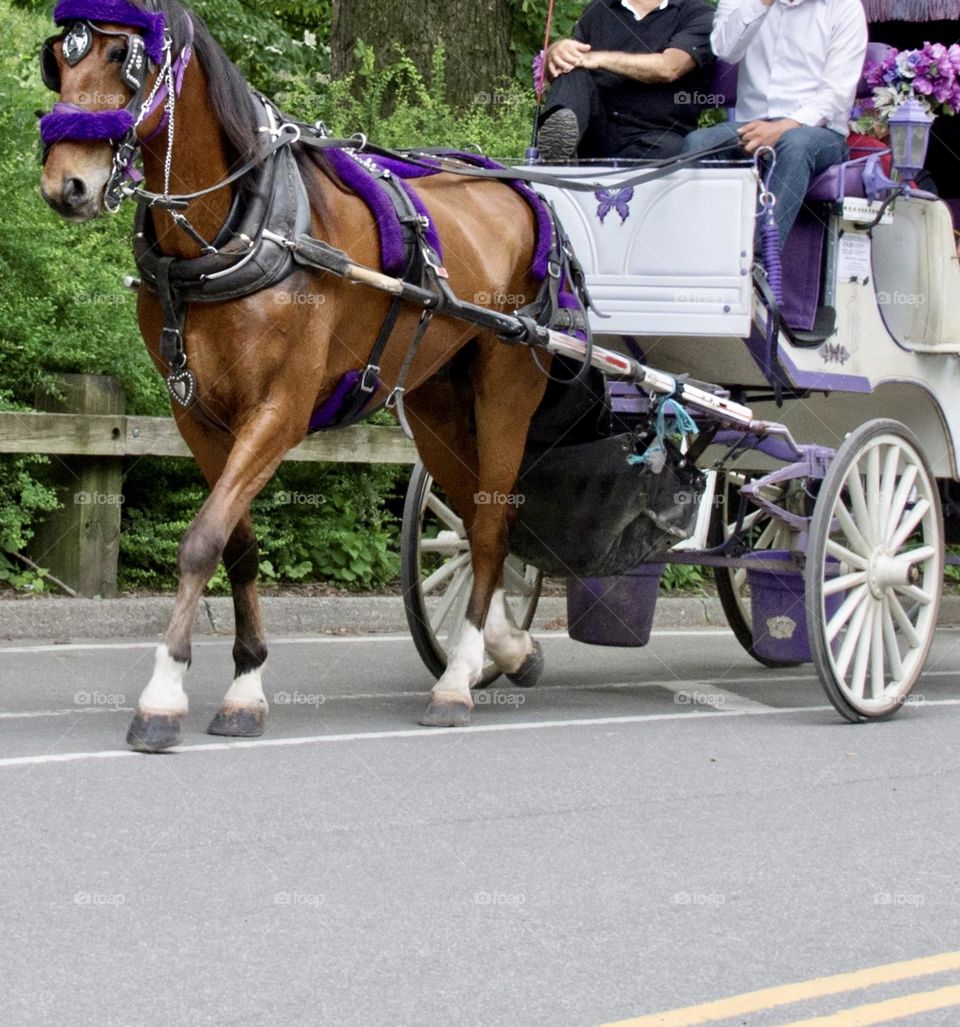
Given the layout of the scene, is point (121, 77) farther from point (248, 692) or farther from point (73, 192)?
point (248, 692)

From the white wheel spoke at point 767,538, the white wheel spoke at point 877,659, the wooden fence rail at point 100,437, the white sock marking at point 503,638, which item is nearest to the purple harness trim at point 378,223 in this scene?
the white sock marking at point 503,638

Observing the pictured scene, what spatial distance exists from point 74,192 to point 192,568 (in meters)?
1.25

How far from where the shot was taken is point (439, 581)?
8.30 metres

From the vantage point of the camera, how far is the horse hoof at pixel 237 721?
627cm

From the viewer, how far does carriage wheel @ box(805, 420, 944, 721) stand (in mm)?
7148

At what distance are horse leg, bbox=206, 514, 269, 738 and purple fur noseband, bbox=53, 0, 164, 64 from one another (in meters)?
1.70

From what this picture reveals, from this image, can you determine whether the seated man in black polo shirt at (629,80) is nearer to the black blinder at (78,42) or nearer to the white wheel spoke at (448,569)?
the white wheel spoke at (448,569)

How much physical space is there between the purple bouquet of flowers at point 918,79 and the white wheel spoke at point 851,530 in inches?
79.3

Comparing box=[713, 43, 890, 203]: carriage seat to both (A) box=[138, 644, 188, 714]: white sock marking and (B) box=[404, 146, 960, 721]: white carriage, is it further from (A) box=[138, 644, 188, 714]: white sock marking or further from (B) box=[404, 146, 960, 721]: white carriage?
(A) box=[138, 644, 188, 714]: white sock marking

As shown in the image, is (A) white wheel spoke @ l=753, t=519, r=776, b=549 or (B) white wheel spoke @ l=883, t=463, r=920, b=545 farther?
(A) white wheel spoke @ l=753, t=519, r=776, b=549

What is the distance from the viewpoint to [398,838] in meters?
4.96

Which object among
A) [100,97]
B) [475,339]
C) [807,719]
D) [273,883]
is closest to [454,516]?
[475,339]

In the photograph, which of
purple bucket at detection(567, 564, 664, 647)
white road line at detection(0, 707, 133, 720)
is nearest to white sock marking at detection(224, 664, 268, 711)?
white road line at detection(0, 707, 133, 720)

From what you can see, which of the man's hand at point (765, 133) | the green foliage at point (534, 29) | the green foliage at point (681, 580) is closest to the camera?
the man's hand at point (765, 133)
